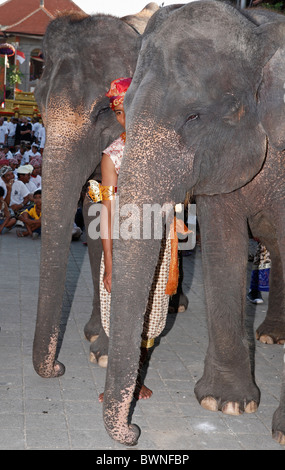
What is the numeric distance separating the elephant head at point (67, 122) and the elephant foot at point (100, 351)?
1.20 ft

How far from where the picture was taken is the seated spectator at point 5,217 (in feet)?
38.9

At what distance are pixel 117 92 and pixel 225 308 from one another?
61.7 inches

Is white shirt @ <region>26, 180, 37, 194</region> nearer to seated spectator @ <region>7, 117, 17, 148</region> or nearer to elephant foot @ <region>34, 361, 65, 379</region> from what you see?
elephant foot @ <region>34, 361, 65, 379</region>

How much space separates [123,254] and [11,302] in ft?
13.4

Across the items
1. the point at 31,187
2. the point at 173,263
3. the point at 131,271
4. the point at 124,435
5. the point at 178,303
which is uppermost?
the point at 131,271

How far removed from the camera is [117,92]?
4250mm

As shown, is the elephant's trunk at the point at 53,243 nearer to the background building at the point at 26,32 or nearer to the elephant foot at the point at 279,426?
the elephant foot at the point at 279,426

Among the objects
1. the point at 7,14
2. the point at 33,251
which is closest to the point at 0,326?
the point at 33,251

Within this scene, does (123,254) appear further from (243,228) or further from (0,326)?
(0,326)

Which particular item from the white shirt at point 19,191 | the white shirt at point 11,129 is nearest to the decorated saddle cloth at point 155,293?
the white shirt at point 19,191

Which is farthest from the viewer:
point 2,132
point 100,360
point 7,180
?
point 2,132

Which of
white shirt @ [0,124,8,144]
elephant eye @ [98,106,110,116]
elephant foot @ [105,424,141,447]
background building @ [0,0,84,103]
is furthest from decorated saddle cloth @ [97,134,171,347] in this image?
background building @ [0,0,84,103]

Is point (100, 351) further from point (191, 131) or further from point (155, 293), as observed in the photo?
point (191, 131)

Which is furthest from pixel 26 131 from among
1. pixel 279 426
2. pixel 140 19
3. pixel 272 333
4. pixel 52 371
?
pixel 279 426
